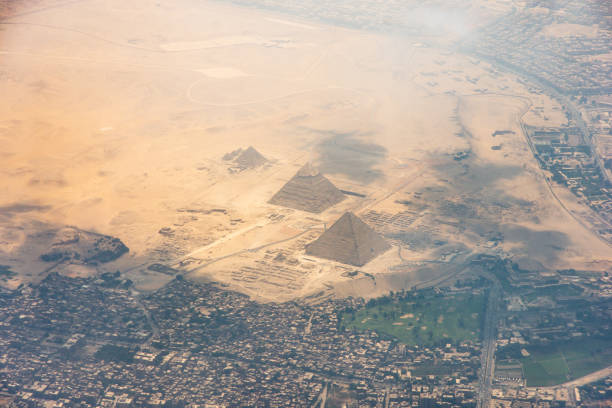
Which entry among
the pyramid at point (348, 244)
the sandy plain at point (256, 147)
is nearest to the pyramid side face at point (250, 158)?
the sandy plain at point (256, 147)

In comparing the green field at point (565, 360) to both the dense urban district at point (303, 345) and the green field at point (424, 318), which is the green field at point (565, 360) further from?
the green field at point (424, 318)

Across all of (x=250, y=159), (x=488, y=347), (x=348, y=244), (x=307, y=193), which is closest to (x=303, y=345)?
(x=488, y=347)

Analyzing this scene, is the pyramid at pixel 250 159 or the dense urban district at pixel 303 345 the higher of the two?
the pyramid at pixel 250 159

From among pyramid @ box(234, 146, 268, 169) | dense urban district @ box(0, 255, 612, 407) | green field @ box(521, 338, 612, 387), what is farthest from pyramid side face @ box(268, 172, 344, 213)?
green field @ box(521, 338, 612, 387)

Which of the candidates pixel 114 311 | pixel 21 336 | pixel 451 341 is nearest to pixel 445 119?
pixel 451 341

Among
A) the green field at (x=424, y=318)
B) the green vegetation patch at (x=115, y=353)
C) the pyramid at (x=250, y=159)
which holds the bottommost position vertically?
the green vegetation patch at (x=115, y=353)

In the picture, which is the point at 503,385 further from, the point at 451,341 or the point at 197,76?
the point at 197,76
